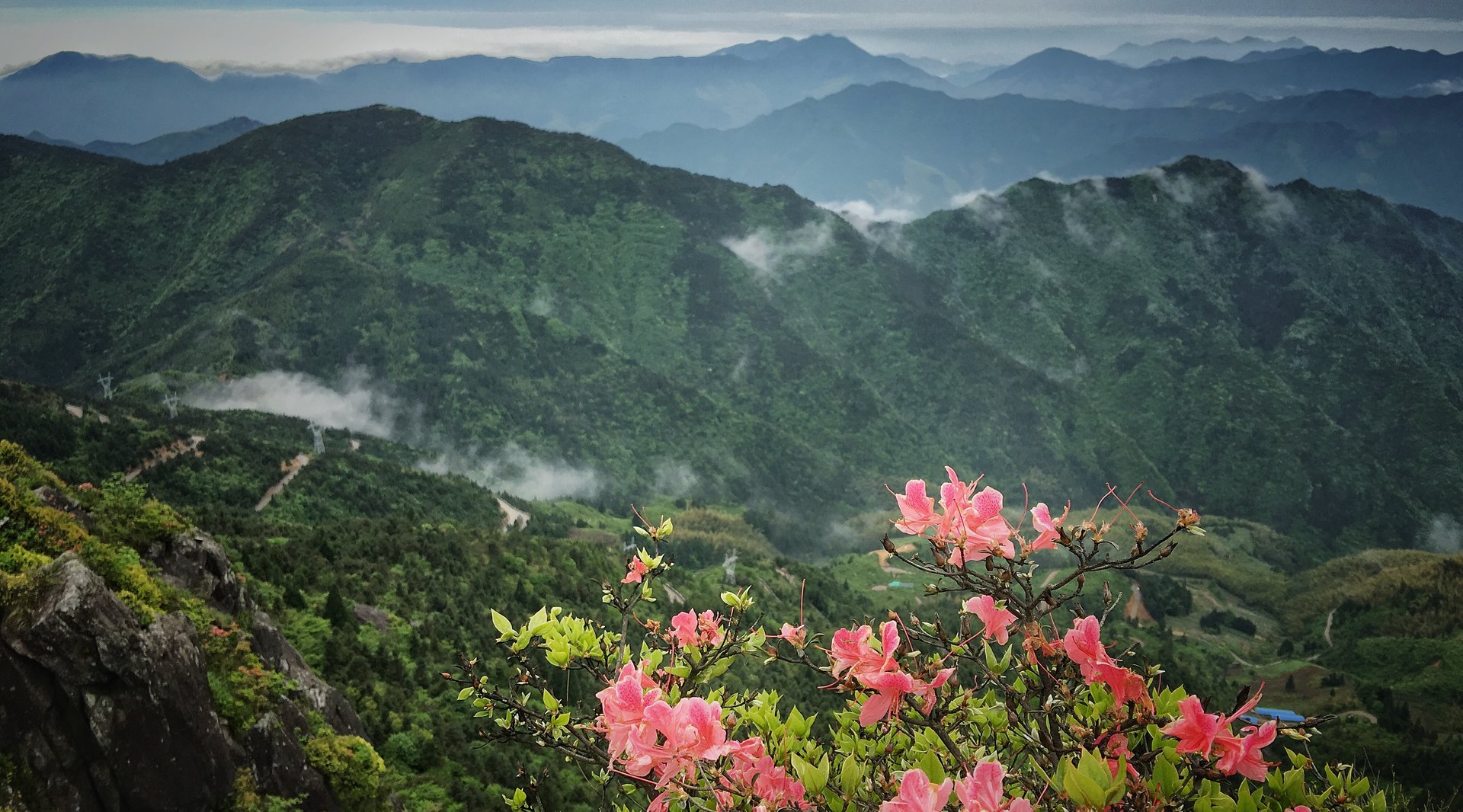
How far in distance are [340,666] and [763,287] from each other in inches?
5965

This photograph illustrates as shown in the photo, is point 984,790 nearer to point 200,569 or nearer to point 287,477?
point 200,569

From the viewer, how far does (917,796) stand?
3.12 metres

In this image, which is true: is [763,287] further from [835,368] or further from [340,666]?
[340,666]

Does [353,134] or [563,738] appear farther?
[353,134]

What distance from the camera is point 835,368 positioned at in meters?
156

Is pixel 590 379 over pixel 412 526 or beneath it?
beneath

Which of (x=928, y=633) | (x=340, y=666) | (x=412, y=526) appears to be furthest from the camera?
(x=412, y=526)

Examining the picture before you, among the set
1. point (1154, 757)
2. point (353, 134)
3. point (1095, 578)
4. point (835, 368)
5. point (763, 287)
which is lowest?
point (1095, 578)

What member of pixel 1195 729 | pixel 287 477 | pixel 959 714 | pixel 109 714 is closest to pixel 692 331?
pixel 287 477

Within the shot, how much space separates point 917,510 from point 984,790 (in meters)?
1.38

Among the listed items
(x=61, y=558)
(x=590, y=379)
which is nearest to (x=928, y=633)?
(x=61, y=558)

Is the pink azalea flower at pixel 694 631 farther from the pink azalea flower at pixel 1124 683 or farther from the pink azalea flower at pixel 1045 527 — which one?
the pink azalea flower at pixel 1124 683

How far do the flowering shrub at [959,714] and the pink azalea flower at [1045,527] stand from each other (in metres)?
0.01

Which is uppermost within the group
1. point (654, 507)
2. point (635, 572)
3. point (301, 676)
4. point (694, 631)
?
point (635, 572)
